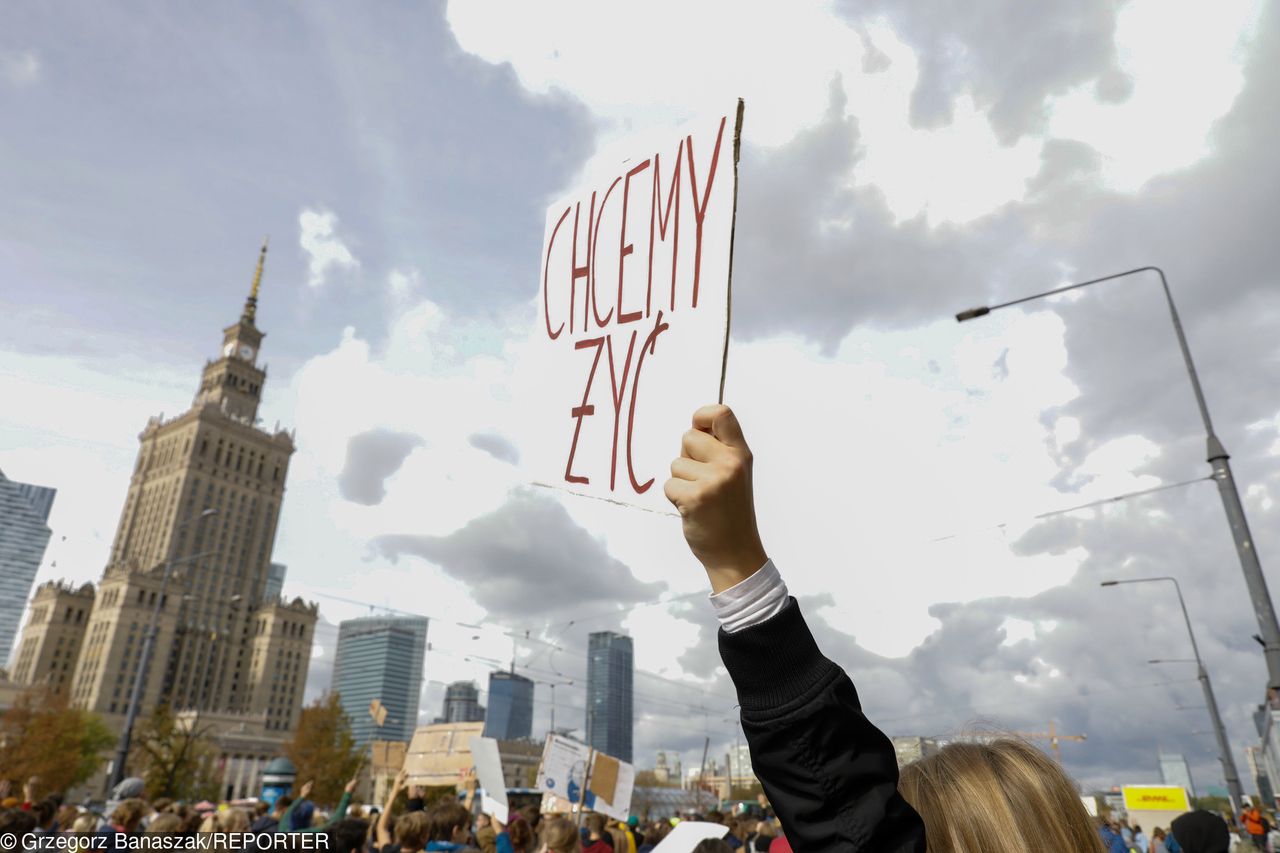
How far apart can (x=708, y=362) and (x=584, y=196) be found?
2.98ft

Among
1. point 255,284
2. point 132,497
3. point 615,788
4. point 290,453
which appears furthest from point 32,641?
point 615,788

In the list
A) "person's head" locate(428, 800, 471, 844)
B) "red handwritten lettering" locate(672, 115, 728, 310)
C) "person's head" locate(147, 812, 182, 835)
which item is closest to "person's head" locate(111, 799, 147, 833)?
"person's head" locate(147, 812, 182, 835)

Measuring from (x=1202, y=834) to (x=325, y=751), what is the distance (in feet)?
222

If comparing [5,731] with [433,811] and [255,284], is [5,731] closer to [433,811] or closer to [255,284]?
[433,811]

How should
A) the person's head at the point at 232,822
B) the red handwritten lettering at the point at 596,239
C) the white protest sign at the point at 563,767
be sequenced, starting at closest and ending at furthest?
the red handwritten lettering at the point at 596,239 → the person's head at the point at 232,822 → the white protest sign at the point at 563,767

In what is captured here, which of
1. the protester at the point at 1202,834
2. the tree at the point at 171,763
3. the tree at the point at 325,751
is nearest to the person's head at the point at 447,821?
the protester at the point at 1202,834

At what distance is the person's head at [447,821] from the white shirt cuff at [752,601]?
5.35 meters

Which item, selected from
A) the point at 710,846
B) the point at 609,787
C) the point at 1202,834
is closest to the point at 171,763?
the point at 609,787

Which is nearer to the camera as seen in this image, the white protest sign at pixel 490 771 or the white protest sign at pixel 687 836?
the white protest sign at pixel 687 836

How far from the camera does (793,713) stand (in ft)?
3.38

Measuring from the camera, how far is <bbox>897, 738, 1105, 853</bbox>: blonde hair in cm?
125

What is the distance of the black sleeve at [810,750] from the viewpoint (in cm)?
103

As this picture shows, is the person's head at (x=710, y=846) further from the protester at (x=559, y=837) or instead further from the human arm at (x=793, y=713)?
the human arm at (x=793, y=713)

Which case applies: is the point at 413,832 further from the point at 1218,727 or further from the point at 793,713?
the point at 1218,727
